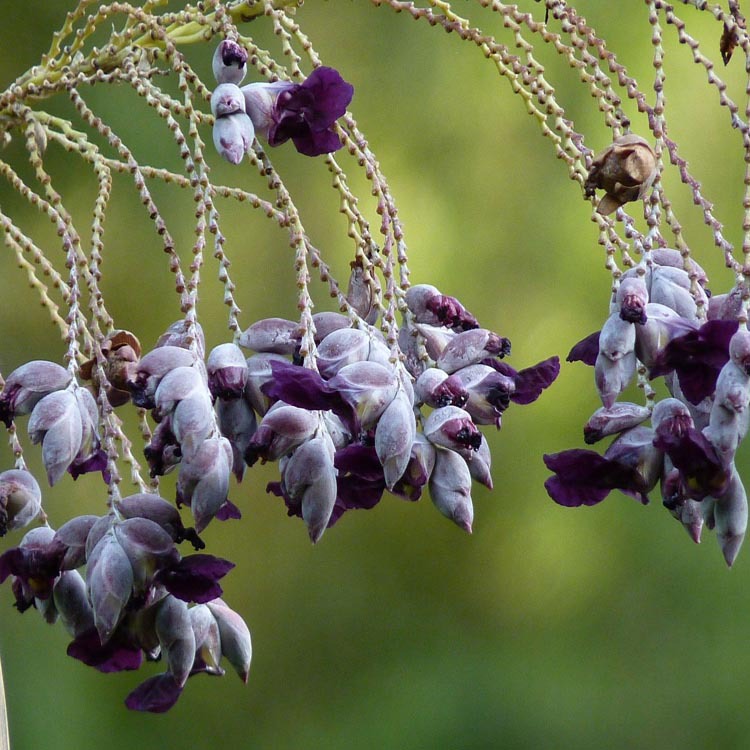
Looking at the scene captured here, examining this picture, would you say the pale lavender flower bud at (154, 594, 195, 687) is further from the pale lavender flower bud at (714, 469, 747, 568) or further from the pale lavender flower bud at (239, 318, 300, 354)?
the pale lavender flower bud at (714, 469, 747, 568)

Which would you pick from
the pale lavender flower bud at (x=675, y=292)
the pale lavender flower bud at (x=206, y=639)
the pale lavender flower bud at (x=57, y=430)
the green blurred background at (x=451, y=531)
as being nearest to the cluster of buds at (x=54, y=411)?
the pale lavender flower bud at (x=57, y=430)

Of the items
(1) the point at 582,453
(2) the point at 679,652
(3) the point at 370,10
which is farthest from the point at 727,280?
(1) the point at 582,453

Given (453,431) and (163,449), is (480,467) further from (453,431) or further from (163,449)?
(163,449)

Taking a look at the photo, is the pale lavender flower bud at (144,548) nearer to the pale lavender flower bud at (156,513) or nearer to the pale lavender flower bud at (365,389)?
the pale lavender flower bud at (156,513)

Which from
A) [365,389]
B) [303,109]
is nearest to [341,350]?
[365,389]

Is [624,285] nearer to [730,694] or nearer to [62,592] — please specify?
[62,592]

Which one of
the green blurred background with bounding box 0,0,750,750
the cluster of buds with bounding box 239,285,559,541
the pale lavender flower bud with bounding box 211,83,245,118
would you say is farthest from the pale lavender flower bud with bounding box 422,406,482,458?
the green blurred background with bounding box 0,0,750,750
